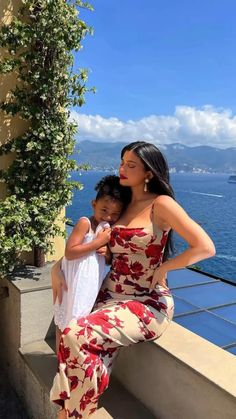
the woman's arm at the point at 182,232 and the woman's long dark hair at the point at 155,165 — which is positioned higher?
the woman's long dark hair at the point at 155,165

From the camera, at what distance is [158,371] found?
2.15 meters

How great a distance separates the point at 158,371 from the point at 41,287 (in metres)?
1.27

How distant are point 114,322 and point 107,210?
711 millimetres

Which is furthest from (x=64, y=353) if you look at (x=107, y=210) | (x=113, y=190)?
(x=113, y=190)

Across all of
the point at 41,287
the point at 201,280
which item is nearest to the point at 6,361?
the point at 41,287

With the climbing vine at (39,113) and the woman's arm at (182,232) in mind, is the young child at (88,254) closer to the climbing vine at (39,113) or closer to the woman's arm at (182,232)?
the woman's arm at (182,232)

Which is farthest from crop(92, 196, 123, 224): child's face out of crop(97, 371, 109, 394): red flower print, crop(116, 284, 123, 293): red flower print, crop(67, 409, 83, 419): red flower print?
crop(67, 409, 83, 419): red flower print

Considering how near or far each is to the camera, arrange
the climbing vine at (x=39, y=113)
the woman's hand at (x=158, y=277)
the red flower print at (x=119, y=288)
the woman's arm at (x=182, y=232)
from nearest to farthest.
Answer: the woman's arm at (x=182, y=232) → the woman's hand at (x=158, y=277) → the red flower print at (x=119, y=288) → the climbing vine at (x=39, y=113)

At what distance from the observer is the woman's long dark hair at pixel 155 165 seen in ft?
7.26

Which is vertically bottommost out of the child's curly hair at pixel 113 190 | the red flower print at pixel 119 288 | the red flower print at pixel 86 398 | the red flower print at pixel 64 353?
the red flower print at pixel 86 398

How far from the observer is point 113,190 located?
94.5 inches

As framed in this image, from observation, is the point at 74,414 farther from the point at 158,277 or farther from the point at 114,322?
the point at 158,277

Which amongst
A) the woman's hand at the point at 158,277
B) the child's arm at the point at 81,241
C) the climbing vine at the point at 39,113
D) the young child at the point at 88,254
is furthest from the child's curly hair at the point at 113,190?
the climbing vine at the point at 39,113

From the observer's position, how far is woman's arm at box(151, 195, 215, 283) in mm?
1936
